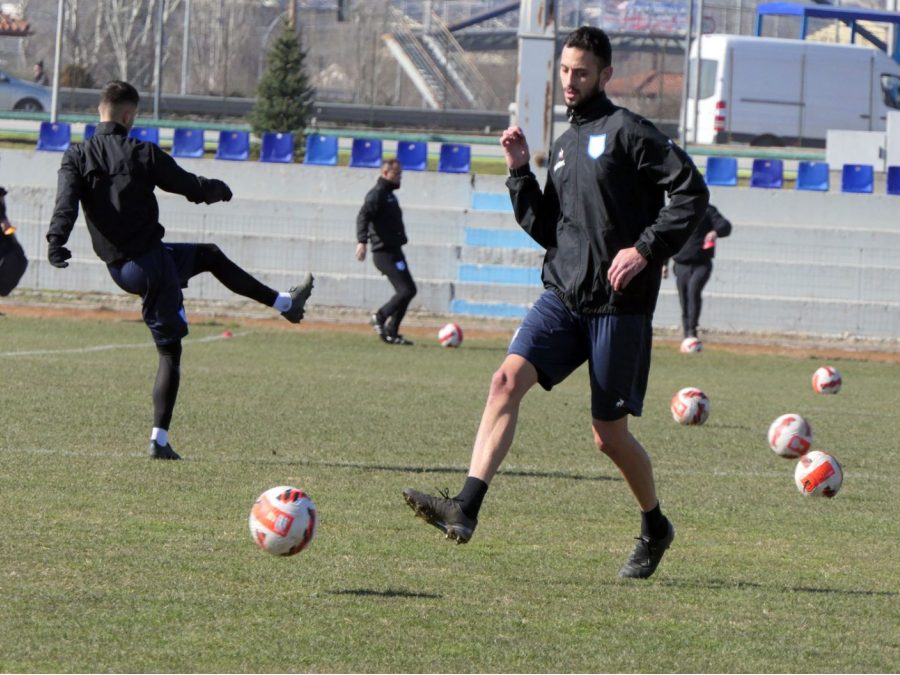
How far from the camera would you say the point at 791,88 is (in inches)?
1608

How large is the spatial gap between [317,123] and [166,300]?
35923mm

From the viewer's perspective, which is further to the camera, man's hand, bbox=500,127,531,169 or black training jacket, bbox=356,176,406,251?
black training jacket, bbox=356,176,406,251

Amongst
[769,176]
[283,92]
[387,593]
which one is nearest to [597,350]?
[387,593]

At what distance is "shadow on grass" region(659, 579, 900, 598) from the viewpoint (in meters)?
6.32

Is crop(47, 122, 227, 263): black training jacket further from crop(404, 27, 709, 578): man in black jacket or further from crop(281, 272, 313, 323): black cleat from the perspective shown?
crop(404, 27, 709, 578): man in black jacket

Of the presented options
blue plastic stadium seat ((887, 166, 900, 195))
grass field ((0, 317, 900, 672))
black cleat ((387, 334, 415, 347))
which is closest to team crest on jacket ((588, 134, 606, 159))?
grass field ((0, 317, 900, 672))

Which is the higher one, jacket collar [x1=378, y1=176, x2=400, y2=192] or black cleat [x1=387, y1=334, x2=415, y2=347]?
jacket collar [x1=378, y1=176, x2=400, y2=192]

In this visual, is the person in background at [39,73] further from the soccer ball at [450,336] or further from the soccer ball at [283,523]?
the soccer ball at [283,523]

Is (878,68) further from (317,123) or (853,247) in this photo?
(853,247)

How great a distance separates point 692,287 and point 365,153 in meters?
9.14

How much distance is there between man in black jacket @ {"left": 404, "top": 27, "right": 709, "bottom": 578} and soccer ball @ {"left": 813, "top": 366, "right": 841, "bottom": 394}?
9.53 meters

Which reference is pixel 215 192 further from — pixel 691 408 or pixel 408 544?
pixel 691 408

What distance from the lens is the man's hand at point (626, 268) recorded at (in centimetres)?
607

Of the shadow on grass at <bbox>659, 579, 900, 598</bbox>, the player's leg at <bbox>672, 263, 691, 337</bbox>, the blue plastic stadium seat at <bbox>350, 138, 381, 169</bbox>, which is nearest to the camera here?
the shadow on grass at <bbox>659, 579, 900, 598</bbox>
